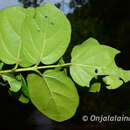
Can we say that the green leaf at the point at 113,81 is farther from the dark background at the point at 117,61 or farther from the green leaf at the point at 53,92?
the dark background at the point at 117,61

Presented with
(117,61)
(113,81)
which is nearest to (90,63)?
(113,81)

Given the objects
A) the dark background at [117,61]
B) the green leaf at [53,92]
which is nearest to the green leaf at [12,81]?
the green leaf at [53,92]

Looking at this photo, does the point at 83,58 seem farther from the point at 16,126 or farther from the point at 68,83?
the point at 16,126

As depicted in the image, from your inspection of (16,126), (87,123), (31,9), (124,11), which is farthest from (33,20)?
(124,11)

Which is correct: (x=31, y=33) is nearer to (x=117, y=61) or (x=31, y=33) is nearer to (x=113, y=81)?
(x=113, y=81)

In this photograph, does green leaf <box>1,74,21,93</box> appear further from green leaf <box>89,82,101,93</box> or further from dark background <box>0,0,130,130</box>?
dark background <box>0,0,130,130</box>

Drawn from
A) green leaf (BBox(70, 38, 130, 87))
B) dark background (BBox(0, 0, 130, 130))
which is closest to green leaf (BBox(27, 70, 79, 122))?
green leaf (BBox(70, 38, 130, 87))
